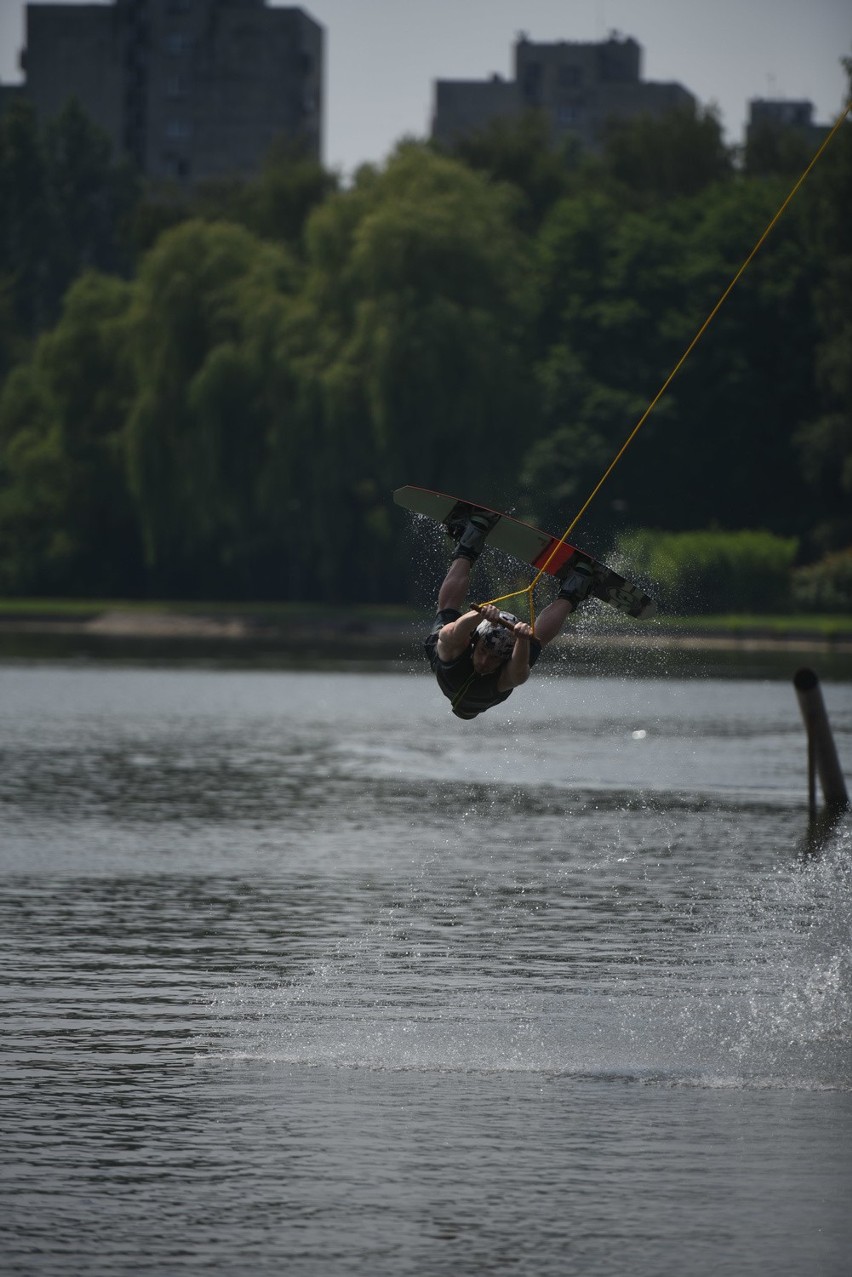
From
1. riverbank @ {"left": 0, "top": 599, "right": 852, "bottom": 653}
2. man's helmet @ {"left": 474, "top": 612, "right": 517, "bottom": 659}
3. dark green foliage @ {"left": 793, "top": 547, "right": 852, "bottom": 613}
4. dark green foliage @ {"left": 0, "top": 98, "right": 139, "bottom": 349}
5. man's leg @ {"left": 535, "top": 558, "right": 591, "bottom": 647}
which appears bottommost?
riverbank @ {"left": 0, "top": 599, "right": 852, "bottom": 653}

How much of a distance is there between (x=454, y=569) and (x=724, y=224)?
7659 cm

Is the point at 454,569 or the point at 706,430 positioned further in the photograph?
the point at 706,430

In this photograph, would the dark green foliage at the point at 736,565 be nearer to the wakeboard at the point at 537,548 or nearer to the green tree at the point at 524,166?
the green tree at the point at 524,166

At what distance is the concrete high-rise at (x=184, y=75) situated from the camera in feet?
497

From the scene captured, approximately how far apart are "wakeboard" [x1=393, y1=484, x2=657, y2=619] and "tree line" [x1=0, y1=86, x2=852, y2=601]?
4413 cm

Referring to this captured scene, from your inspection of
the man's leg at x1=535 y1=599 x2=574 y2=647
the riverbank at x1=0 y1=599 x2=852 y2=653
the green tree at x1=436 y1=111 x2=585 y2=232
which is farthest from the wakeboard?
the green tree at x1=436 y1=111 x2=585 y2=232

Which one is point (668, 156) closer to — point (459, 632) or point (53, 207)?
point (53, 207)

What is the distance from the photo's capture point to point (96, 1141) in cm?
987

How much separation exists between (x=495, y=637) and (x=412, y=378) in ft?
193

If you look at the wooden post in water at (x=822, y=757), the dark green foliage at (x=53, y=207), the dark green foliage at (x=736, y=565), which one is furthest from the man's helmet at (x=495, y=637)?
the dark green foliage at (x=53, y=207)

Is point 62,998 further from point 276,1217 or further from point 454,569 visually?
point 276,1217

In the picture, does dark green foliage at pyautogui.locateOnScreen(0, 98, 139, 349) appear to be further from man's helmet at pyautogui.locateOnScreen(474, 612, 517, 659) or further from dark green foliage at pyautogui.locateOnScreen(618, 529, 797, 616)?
man's helmet at pyautogui.locateOnScreen(474, 612, 517, 659)

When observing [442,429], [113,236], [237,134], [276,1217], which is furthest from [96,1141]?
[237,134]

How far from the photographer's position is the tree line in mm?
72125
